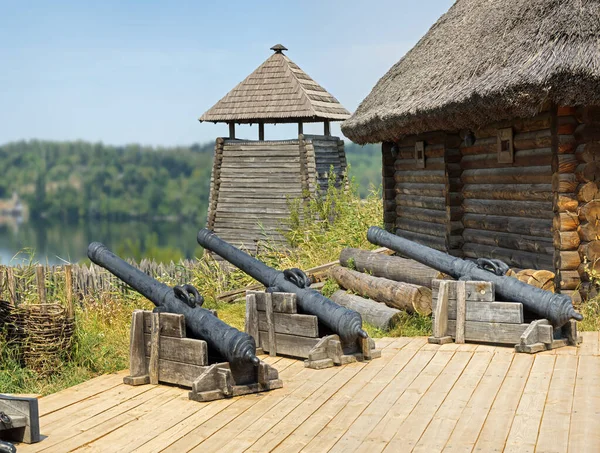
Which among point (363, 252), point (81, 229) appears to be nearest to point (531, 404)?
point (363, 252)

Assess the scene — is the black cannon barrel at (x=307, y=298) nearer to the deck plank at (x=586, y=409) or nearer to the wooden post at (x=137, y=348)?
the wooden post at (x=137, y=348)

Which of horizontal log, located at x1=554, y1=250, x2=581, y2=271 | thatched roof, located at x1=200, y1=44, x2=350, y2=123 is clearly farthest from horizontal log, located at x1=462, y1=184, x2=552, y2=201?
thatched roof, located at x1=200, y1=44, x2=350, y2=123

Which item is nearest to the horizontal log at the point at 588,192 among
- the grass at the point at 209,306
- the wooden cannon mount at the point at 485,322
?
the grass at the point at 209,306

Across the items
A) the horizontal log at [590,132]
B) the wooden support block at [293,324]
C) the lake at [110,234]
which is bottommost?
the lake at [110,234]

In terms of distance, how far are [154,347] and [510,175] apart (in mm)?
5657

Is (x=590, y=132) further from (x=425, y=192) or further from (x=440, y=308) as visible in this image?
(x=425, y=192)

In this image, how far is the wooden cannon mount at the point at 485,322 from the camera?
25.7ft

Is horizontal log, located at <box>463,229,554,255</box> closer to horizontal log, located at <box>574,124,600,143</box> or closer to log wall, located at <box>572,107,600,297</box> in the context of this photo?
log wall, located at <box>572,107,600,297</box>

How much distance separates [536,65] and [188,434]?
18.2ft

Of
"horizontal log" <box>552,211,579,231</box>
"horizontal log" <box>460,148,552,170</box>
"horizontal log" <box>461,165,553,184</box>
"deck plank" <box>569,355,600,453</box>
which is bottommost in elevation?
"deck plank" <box>569,355,600,453</box>

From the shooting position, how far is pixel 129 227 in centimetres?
7825

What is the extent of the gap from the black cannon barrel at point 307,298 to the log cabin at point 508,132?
10.3 ft

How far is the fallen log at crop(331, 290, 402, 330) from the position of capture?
31.5 ft

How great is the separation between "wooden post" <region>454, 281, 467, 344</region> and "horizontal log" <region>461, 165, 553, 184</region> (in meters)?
2.30
